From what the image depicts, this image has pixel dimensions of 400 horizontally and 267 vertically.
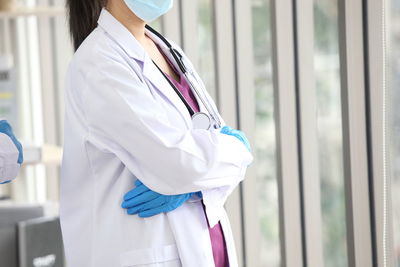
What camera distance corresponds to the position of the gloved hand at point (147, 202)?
148cm

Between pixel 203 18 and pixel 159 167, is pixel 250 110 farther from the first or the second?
pixel 159 167

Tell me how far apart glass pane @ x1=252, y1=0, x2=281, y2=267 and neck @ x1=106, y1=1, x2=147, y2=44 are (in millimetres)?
996

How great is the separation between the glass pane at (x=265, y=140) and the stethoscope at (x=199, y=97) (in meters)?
0.86

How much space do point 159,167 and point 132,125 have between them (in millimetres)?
105

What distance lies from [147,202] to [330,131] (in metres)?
1.04

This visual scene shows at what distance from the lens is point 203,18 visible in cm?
284

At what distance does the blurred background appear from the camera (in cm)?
215

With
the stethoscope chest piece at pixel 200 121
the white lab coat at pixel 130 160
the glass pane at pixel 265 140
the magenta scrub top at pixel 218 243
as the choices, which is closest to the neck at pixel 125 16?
the white lab coat at pixel 130 160

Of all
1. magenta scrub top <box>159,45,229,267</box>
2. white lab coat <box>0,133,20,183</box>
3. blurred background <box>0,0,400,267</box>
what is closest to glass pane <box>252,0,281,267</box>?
blurred background <box>0,0,400,267</box>

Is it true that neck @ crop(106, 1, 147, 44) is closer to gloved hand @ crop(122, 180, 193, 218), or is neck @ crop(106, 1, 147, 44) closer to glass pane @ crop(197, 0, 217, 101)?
gloved hand @ crop(122, 180, 193, 218)

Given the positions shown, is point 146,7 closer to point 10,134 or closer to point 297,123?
point 10,134

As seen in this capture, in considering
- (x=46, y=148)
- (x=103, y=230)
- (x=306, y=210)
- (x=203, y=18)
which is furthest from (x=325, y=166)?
(x=46, y=148)

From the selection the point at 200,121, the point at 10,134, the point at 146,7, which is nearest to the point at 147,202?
→ the point at 200,121

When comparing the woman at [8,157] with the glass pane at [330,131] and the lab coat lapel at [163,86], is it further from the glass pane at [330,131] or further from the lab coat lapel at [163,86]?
the glass pane at [330,131]
